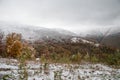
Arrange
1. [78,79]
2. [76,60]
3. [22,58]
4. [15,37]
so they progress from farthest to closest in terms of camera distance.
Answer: [15,37] → [76,60] → [78,79] → [22,58]

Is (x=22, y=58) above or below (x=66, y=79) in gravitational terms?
above

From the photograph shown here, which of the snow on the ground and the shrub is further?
the shrub

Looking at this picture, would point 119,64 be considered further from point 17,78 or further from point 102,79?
point 17,78

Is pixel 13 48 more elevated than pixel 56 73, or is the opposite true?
pixel 56 73

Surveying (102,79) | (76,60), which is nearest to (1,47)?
(76,60)

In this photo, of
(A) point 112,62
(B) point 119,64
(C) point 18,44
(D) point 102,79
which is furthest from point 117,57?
(D) point 102,79

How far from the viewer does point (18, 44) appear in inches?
3339

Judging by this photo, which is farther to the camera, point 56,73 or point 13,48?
point 13,48

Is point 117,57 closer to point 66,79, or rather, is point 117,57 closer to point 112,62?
point 112,62

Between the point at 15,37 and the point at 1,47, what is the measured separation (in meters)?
13.1

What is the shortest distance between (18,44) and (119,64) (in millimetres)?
35651

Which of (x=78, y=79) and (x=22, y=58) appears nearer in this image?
(x=22, y=58)

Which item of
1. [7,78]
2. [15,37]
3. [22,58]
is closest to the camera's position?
[7,78]

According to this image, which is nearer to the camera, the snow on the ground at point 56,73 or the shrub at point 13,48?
the snow on the ground at point 56,73
